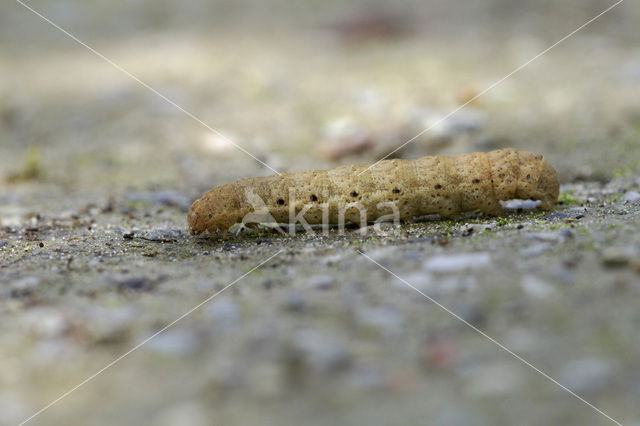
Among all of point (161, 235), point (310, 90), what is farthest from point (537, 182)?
point (310, 90)

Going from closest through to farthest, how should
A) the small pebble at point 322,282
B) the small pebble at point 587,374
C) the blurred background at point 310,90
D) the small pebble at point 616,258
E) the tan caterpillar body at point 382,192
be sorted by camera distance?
1. the small pebble at point 587,374
2. the small pebble at point 616,258
3. the small pebble at point 322,282
4. the tan caterpillar body at point 382,192
5. the blurred background at point 310,90

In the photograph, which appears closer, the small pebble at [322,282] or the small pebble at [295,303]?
the small pebble at [295,303]

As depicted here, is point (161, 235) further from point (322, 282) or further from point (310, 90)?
point (310, 90)

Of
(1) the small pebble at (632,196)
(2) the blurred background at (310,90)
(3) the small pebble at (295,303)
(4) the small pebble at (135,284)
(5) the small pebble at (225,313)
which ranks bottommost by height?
(5) the small pebble at (225,313)

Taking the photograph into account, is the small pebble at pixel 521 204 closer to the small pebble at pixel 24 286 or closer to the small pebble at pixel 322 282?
the small pebble at pixel 322 282

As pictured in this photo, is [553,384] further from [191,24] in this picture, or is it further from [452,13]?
[191,24]

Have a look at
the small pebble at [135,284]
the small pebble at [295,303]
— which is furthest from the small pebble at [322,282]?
the small pebble at [135,284]
